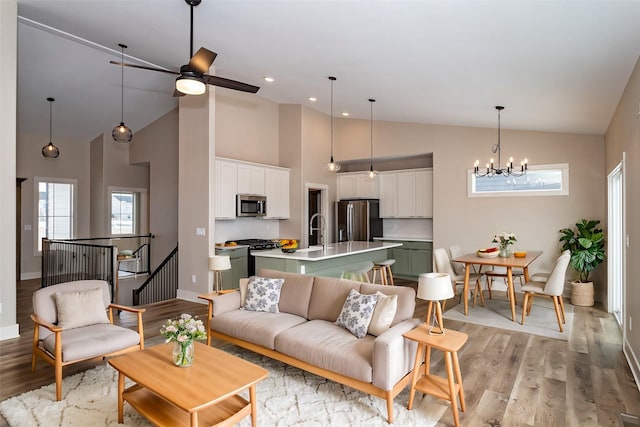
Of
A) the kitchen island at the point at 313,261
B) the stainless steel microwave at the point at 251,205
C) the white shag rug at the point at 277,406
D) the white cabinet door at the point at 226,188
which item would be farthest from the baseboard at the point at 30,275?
the white shag rug at the point at 277,406

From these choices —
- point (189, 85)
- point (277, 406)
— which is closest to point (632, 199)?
point (277, 406)

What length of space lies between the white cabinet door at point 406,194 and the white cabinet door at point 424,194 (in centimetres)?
9

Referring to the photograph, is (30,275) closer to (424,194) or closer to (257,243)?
(257,243)

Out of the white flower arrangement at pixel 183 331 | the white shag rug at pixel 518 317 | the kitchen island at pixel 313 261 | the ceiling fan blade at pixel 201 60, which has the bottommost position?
the white shag rug at pixel 518 317

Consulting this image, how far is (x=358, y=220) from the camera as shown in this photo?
27.1 ft

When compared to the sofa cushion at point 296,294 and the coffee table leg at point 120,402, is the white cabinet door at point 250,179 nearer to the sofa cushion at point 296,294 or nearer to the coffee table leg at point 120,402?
the sofa cushion at point 296,294

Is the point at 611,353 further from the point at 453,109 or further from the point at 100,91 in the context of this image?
the point at 100,91

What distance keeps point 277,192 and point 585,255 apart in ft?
17.6

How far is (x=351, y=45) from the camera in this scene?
380cm

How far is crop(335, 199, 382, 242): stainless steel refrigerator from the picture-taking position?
8203mm

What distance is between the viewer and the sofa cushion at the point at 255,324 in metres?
3.36

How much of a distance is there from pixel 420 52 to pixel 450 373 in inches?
112

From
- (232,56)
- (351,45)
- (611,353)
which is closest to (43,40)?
(232,56)

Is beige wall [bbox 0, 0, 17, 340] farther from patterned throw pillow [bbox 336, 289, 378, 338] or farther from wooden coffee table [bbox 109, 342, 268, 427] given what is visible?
patterned throw pillow [bbox 336, 289, 378, 338]
